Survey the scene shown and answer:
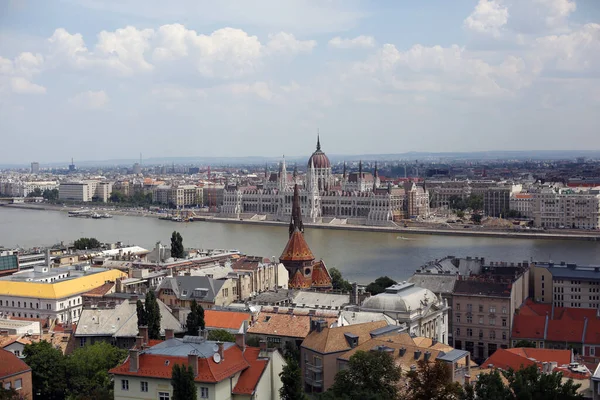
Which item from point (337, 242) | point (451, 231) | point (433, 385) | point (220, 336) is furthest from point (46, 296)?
point (451, 231)

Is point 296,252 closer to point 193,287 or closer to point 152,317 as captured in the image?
point 193,287

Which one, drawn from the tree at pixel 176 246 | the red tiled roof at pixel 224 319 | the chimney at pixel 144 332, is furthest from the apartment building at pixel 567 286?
the chimney at pixel 144 332

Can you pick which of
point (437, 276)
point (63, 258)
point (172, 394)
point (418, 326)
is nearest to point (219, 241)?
point (63, 258)

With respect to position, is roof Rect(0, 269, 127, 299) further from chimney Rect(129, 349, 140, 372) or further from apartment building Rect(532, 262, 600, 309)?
apartment building Rect(532, 262, 600, 309)

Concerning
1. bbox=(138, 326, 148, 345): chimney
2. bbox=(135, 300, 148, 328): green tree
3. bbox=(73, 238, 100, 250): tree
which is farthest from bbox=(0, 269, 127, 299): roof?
bbox=(73, 238, 100, 250): tree

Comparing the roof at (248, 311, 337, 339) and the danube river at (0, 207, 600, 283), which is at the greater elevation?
the roof at (248, 311, 337, 339)

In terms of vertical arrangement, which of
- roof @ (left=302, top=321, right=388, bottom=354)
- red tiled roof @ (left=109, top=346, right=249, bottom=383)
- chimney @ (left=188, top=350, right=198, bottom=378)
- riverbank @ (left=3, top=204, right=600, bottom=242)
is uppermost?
chimney @ (left=188, top=350, right=198, bottom=378)

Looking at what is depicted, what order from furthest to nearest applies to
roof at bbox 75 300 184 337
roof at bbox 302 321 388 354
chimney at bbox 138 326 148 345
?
roof at bbox 75 300 184 337 → roof at bbox 302 321 388 354 → chimney at bbox 138 326 148 345
